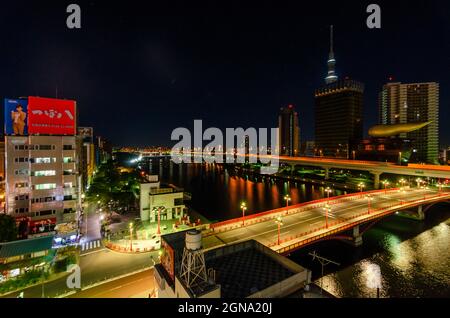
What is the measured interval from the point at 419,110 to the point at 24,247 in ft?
585

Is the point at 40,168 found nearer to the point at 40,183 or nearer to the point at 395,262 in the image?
the point at 40,183

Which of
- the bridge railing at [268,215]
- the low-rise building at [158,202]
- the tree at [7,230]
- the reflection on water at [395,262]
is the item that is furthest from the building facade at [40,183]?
the reflection on water at [395,262]

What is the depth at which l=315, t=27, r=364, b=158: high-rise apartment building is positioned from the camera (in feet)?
419

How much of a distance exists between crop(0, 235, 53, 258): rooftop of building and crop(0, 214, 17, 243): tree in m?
2.52

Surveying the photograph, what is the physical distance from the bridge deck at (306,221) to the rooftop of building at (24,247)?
18594 millimetres

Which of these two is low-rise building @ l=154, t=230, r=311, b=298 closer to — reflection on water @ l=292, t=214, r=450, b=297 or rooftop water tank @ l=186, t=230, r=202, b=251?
rooftop water tank @ l=186, t=230, r=202, b=251

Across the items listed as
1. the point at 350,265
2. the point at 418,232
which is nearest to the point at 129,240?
the point at 350,265

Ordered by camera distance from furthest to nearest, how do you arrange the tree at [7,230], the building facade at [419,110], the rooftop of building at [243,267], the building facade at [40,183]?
the building facade at [419,110]
the building facade at [40,183]
the tree at [7,230]
the rooftop of building at [243,267]

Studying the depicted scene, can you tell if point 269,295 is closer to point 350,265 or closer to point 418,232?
point 350,265

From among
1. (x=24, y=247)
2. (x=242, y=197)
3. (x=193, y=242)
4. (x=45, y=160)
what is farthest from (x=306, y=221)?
(x=45, y=160)

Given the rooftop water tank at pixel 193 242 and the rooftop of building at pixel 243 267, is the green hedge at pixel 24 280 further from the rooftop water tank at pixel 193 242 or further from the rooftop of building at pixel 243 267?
the rooftop water tank at pixel 193 242

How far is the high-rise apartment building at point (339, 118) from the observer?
128 meters

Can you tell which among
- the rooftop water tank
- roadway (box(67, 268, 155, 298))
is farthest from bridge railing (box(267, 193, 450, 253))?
the rooftop water tank
